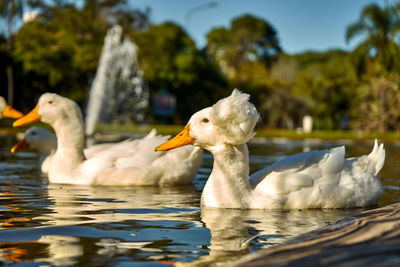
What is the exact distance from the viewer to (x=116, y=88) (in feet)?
125

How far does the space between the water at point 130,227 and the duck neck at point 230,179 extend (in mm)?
185

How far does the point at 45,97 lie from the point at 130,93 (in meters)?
32.5

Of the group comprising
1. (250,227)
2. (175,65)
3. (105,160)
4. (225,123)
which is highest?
(175,65)

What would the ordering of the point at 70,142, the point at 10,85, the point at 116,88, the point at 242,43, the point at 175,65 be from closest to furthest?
the point at 70,142
the point at 116,88
the point at 10,85
the point at 175,65
the point at 242,43

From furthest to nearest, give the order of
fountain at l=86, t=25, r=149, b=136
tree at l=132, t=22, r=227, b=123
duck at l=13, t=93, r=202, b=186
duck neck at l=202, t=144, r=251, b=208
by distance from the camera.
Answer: tree at l=132, t=22, r=227, b=123 → fountain at l=86, t=25, r=149, b=136 → duck at l=13, t=93, r=202, b=186 → duck neck at l=202, t=144, r=251, b=208

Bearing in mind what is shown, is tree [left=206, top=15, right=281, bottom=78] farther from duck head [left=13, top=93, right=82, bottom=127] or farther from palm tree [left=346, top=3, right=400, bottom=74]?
duck head [left=13, top=93, right=82, bottom=127]

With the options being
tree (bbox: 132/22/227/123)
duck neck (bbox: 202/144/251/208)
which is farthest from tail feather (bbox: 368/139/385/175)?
tree (bbox: 132/22/227/123)

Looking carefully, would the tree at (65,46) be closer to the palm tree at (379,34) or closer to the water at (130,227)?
the palm tree at (379,34)

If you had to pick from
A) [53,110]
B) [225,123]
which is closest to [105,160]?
[53,110]

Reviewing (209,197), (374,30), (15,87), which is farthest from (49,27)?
(209,197)

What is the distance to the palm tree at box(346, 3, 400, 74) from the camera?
41125 mm

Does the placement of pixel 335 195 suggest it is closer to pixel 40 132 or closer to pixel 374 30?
pixel 40 132

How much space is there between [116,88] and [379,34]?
19.9m

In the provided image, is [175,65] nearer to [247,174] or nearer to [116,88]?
[116,88]
